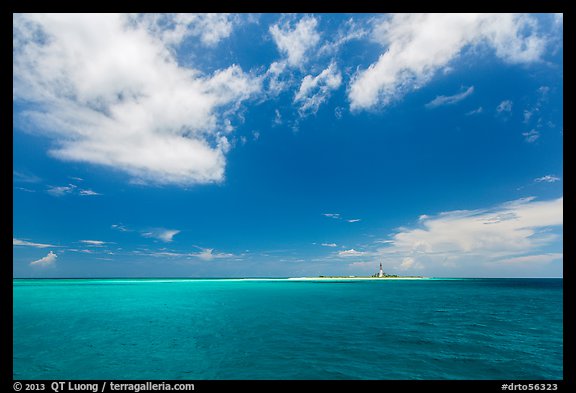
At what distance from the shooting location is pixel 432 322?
28.9m
